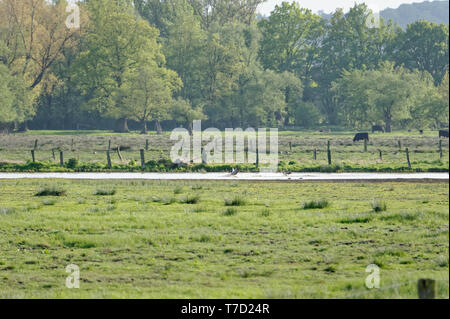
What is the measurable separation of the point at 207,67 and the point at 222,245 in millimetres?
92907

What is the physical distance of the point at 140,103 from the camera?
91062 millimetres

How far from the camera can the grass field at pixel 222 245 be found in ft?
40.6

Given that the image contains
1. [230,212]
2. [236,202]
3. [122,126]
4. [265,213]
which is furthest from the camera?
[122,126]

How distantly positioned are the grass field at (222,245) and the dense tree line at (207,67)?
50.2m

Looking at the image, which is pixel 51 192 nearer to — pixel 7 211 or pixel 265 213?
pixel 7 211

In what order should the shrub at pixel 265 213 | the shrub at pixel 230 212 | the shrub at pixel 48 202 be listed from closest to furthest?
the shrub at pixel 265 213 < the shrub at pixel 230 212 < the shrub at pixel 48 202

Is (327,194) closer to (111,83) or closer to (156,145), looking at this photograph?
(156,145)

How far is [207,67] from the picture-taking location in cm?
10838

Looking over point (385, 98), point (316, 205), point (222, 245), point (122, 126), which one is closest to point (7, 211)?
point (222, 245)

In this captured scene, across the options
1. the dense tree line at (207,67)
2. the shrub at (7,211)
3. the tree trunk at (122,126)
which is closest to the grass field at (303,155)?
the dense tree line at (207,67)

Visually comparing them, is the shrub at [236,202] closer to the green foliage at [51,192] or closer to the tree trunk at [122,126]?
the green foliage at [51,192]

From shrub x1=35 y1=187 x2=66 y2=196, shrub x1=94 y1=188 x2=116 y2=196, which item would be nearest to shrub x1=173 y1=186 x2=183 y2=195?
shrub x1=94 y1=188 x2=116 y2=196

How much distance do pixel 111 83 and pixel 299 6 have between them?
4720 cm
